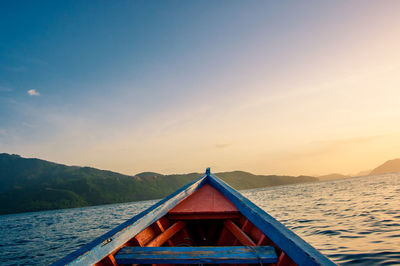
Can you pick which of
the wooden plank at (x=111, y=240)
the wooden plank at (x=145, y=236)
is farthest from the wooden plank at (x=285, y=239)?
the wooden plank at (x=145, y=236)

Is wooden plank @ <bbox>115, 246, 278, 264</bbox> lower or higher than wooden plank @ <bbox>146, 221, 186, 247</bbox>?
higher

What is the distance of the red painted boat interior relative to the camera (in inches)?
150

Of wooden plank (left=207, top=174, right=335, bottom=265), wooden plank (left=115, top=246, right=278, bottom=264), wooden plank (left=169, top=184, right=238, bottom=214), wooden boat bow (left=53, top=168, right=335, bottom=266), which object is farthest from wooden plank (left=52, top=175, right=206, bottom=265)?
wooden plank (left=207, top=174, right=335, bottom=265)

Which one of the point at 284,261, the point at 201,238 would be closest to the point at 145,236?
the point at 201,238

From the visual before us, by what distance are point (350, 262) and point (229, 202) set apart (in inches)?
186

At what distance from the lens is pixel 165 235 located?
4.11 meters

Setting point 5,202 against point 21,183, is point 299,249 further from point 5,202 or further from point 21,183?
point 21,183

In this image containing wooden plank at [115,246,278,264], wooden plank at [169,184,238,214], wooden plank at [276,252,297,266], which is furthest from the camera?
wooden plank at [169,184,238,214]

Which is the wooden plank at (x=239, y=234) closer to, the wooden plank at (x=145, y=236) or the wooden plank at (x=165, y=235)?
the wooden plank at (x=165, y=235)

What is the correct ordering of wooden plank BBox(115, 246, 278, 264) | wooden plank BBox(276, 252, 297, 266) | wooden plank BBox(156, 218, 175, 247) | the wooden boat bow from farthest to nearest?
wooden plank BBox(156, 218, 175, 247)
wooden plank BBox(276, 252, 297, 266)
wooden plank BBox(115, 246, 278, 264)
the wooden boat bow

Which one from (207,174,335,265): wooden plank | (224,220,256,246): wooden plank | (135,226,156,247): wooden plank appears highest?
(207,174,335,265): wooden plank

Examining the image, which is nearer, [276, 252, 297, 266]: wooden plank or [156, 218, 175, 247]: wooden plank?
[276, 252, 297, 266]: wooden plank

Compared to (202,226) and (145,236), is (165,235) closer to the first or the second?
(145,236)

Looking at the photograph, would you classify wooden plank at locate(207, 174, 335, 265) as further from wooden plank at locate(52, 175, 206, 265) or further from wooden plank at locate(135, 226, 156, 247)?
wooden plank at locate(135, 226, 156, 247)
